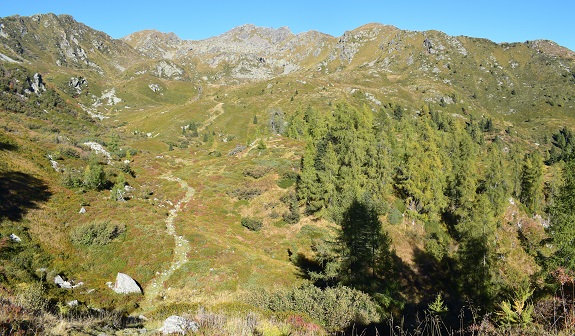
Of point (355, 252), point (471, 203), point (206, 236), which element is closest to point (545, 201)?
point (471, 203)

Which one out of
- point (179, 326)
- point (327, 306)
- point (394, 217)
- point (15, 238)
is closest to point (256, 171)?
point (394, 217)

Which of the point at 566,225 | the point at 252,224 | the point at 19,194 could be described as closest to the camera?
the point at 566,225

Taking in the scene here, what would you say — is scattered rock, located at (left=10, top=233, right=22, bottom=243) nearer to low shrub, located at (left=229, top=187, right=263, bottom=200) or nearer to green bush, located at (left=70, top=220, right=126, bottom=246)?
green bush, located at (left=70, top=220, right=126, bottom=246)

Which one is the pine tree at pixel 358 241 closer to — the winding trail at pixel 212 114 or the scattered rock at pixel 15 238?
the scattered rock at pixel 15 238

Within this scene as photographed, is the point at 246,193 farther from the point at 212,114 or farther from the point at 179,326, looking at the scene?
the point at 212,114

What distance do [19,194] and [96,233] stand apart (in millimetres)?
8751

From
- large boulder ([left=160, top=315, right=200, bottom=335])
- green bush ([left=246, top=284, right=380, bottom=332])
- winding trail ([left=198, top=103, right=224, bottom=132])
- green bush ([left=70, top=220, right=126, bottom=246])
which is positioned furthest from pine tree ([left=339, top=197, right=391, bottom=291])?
winding trail ([left=198, top=103, right=224, bottom=132])

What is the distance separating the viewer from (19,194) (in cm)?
2881

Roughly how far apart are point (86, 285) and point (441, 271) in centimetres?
4365

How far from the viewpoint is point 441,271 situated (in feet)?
145

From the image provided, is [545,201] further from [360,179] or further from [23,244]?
[23,244]

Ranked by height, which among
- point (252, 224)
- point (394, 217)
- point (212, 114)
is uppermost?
point (212, 114)

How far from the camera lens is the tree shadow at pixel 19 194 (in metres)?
25.9

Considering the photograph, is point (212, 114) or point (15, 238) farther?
point (212, 114)
